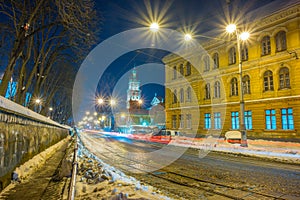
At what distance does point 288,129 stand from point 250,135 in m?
4.25

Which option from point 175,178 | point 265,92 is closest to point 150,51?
point 265,92

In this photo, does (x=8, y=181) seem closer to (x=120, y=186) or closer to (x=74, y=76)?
(x=120, y=186)

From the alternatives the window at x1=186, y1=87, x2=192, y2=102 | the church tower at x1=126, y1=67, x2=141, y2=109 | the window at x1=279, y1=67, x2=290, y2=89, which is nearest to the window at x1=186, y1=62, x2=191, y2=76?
the window at x1=186, y1=87, x2=192, y2=102

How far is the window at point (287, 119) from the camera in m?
21.4

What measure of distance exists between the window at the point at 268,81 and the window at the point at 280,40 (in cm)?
258

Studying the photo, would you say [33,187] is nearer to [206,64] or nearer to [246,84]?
[246,84]

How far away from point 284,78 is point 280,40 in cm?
409

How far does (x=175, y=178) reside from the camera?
7609mm

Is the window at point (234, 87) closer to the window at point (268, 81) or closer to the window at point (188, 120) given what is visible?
the window at point (268, 81)

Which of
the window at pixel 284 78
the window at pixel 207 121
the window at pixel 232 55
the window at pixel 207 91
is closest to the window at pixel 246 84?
the window at pixel 232 55

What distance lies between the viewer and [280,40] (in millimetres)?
22891

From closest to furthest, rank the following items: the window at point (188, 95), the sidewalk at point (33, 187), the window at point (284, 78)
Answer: the sidewalk at point (33, 187)
the window at point (284, 78)
the window at point (188, 95)

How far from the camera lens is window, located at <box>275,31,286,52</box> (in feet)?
73.9

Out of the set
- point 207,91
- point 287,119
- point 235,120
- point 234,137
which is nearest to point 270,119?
point 287,119
